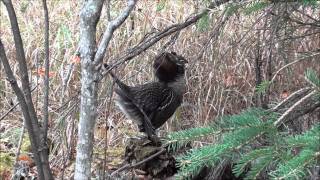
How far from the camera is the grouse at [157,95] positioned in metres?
4.37

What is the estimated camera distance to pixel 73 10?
671cm

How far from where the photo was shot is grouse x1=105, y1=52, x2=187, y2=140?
14.3ft

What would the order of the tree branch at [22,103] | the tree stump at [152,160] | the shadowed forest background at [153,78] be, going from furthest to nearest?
the shadowed forest background at [153,78] < the tree stump at [152,160] < the tree branch at [22,103]

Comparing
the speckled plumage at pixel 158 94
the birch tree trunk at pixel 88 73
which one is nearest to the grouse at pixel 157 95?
the speckled plumage at pixel 158 94

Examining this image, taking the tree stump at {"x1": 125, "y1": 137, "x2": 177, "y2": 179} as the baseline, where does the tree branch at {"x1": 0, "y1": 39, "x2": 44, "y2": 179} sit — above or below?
above

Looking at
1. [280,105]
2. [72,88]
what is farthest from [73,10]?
[280,105]

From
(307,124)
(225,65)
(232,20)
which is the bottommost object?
(307,124)

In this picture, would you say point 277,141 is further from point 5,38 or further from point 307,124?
point 5,38

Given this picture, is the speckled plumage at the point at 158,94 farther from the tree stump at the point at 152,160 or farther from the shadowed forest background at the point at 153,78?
the tree stump at the point at 152,160

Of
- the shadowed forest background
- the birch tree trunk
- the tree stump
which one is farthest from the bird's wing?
the birch tree trunk

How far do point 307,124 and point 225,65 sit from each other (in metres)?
1.79

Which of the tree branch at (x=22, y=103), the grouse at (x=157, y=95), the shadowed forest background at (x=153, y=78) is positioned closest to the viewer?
the tree branch at (x=22, y=103)

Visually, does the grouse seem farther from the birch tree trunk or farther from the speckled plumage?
the birch tree trunk

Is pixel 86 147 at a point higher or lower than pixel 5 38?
lower
